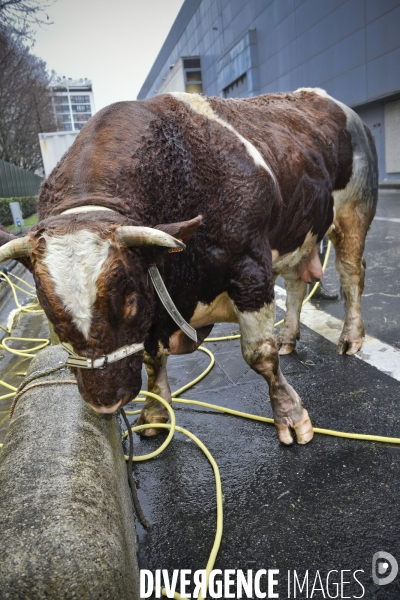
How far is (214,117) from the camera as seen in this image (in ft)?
8.93

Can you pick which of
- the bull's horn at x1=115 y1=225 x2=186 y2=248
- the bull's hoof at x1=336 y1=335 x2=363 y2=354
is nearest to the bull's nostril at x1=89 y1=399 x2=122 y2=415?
the bull's horn at x1=115 y1=225 x2=186 y2=248

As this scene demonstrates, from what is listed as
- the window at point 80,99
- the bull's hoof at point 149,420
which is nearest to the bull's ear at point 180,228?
the bull's hoof at point 149,420

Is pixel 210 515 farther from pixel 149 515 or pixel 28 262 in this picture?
Answer: pixel 28 262

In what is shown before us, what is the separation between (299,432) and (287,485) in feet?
1.41

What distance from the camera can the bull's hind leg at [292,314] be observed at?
168 inches

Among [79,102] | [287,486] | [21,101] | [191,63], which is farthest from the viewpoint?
[79,102]

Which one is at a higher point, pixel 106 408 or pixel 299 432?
pixel 106 408

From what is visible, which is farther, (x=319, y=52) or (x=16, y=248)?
(x=319, y=52)

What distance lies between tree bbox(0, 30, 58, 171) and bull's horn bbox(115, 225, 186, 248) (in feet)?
71.6

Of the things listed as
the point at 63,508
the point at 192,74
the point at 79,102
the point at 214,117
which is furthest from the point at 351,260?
the point at 79,102

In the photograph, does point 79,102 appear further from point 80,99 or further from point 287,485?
point 287,485

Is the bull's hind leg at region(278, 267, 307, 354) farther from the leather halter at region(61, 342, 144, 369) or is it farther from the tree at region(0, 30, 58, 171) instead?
the tree at region(0, 30, 58, 171)

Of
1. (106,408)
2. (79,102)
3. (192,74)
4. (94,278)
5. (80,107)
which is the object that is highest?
(79,102)

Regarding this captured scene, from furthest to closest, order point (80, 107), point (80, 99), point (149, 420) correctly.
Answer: point (80, 107)
point (80, 99)
point (149, 420)
